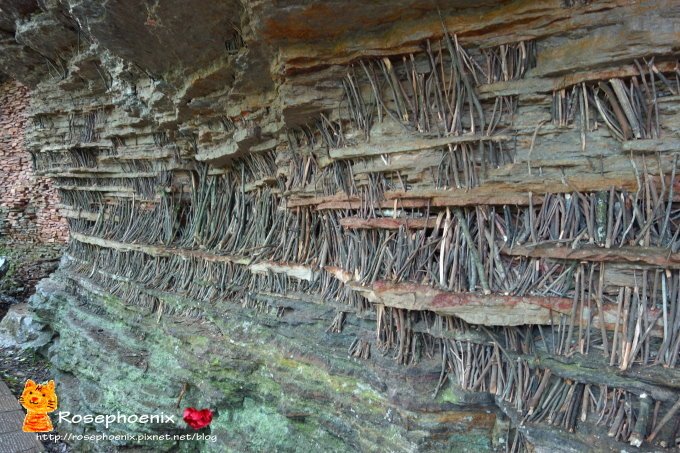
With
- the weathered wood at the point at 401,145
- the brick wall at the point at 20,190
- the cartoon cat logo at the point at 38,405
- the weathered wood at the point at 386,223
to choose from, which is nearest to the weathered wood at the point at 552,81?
the weathered wood at the point at 401,145

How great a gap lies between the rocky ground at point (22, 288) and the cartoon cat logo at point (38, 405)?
0.60m

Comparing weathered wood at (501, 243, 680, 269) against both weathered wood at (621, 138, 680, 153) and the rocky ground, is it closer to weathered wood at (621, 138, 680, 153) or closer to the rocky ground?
weathered wood at (621, 138, 680, 153)

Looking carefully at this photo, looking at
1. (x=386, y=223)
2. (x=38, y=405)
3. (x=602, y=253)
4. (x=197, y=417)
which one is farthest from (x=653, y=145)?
(x=38, y=405)

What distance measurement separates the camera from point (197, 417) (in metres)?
5.11

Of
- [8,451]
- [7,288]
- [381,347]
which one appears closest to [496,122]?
[381,347]

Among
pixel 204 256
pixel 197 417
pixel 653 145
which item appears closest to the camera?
pixel 653 145

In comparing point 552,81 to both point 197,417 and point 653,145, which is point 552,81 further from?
point 197,417

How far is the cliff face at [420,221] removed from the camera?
253 centimetres

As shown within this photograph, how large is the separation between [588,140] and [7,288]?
43.6 ft

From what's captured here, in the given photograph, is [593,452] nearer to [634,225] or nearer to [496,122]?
[634,225]

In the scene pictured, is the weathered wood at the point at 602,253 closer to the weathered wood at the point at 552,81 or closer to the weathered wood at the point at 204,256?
the weathered wood at the point at 552,81

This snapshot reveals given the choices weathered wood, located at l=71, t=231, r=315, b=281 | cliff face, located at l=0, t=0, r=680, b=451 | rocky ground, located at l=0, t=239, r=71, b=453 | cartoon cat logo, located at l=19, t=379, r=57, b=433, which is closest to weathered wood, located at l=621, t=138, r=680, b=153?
cliff face, located at l=0, t=0, r=680, b=451

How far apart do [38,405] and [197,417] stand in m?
3.59

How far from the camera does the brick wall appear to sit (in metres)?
12.1
